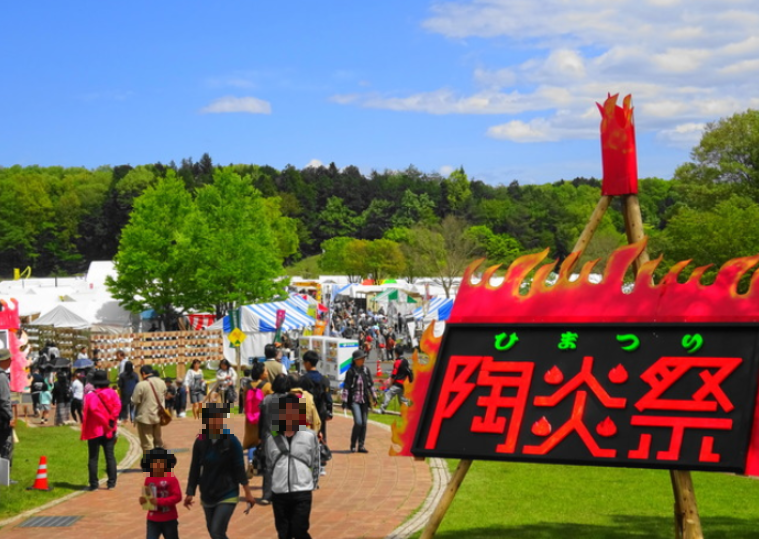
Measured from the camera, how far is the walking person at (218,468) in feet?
25.2

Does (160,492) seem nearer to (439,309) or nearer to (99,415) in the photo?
(99,415)

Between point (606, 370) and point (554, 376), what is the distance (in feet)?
1.30

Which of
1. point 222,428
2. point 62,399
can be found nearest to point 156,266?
point 62,399

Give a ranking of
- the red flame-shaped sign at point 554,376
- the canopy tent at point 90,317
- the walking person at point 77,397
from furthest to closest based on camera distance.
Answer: the canopy tent at point 90,317 < the walking person at point 77,397 < the red flame-shaped sign at point 554,376

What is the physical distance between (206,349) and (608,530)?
2022 cm

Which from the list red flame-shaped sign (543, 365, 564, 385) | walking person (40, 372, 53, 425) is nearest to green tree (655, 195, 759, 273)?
walking person (40, 372, 53, 425)

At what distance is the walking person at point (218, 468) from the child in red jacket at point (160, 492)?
0.19 meters

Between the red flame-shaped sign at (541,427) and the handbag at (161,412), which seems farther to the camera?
the handbag at (161,412)

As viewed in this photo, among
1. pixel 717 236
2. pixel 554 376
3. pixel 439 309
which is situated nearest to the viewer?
pixel 554 376

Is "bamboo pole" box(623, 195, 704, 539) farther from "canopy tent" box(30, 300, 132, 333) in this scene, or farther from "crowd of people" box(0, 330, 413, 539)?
"canopy tent" box(30, 300, 132, 333)

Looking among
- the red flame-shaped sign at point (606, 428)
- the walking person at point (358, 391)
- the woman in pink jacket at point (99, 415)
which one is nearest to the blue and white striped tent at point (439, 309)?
the walking person at point (358, 391)

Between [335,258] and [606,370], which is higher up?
[335,258]

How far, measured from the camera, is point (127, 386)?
17.9 meters

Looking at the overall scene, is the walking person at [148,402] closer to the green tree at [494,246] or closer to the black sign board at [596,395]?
the black sign board at [596,395]
